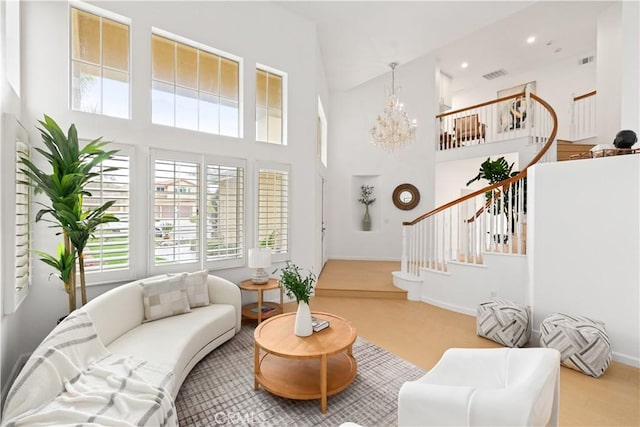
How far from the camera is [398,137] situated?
17.8 feet

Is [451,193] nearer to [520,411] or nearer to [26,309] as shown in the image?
[520,411]

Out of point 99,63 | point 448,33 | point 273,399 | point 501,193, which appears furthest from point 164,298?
point 448,33

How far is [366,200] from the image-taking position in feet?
25.8

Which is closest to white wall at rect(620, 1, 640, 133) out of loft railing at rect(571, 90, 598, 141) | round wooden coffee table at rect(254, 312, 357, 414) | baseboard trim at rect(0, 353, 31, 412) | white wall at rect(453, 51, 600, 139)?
loft railing at rect(571, 90, 598, 141)

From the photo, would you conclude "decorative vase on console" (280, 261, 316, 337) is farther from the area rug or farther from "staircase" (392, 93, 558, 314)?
"staircase" (392, 93, 558, 314)

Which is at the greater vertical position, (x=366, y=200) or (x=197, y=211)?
(x=366, y=200)

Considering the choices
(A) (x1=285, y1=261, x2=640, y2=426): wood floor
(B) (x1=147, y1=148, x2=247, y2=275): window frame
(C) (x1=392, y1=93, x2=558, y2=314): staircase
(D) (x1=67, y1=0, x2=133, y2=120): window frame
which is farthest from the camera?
(C) (x1=392, y1=93, x2=558, y2=314): staircase

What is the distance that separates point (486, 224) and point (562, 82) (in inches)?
238

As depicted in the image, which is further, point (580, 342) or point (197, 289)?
point (197, 289)

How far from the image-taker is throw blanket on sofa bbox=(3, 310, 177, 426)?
151 cm

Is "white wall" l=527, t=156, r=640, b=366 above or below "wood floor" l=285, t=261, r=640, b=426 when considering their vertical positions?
above

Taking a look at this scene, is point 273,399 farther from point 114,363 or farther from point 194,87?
point 194,87

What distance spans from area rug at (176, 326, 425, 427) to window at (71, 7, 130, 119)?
2.96m

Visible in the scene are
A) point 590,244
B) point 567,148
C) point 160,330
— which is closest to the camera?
point 160,330
